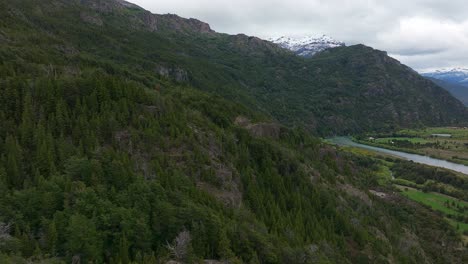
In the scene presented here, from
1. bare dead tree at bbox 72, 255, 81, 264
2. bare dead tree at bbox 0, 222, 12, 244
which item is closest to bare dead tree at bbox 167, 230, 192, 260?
bare dead tree at bbox 72, 255, 81, 264

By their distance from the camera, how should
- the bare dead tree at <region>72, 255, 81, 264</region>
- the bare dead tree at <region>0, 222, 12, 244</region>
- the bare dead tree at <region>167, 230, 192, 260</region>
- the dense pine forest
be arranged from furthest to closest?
the dense pine forest < the bare dead tree at <region>167, 230, 192, 260</region> < the bare dead tree at <region>72, 255, 81, 264</region> < the bare dead tree at <region>0, 222, 12, 244</region>

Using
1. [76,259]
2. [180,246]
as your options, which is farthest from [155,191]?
[76,259]

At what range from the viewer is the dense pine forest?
50.4 m

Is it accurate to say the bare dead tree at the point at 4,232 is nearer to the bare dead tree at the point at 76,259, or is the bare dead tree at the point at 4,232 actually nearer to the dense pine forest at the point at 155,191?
the dense pine forest at the point at 155,191

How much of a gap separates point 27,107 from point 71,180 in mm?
24060

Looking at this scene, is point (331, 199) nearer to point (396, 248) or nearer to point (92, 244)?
point (396, 248)

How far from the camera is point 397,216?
413 feet

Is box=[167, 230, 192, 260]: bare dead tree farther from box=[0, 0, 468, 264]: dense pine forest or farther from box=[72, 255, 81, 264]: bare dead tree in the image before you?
box=[72, 255, 81, 264]: bare dead tree

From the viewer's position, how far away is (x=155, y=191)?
6022cm

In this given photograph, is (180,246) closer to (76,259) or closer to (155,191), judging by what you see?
(76,259)

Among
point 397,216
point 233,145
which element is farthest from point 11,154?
point 397,216

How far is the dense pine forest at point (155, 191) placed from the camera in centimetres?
5041

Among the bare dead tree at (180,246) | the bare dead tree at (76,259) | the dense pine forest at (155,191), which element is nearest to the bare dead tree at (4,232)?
the dense pine forest at (155,191)

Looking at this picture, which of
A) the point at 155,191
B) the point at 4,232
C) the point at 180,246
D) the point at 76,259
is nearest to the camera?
the point at 76,259
